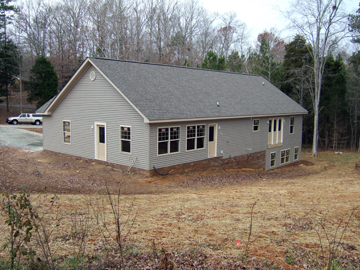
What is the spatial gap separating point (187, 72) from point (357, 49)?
26982 mm

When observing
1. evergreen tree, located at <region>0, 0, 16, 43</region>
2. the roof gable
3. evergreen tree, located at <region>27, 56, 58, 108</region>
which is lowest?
the roof gable

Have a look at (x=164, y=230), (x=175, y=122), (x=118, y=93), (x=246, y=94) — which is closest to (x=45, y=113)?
(x=118, y=93)

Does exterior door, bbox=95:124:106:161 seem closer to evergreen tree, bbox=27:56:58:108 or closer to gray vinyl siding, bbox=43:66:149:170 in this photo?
gray vinyl siding, bbox=43:66:149:170

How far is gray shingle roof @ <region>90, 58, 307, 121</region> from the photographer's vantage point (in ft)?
52.5

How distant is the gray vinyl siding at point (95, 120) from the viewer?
15484 millimetres

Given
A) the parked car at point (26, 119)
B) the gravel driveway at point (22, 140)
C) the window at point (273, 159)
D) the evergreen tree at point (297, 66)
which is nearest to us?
the gravel driveway at point (22, 140)

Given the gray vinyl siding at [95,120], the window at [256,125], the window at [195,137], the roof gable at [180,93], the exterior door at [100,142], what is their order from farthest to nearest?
the window at [256,125] < the exterior door at [100,142] < the window at [195,137] < the roof gable at [180,93] < the gray vinyl siding at [95,120]

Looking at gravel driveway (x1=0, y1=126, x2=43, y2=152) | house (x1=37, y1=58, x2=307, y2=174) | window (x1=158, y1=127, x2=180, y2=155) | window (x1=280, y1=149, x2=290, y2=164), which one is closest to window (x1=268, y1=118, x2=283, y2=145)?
house (x1=37, y1=58, x2=307, y2=174)

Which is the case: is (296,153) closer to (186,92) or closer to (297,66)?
(297,66)

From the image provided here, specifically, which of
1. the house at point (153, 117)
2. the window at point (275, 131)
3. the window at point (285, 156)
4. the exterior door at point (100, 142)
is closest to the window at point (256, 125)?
the house at point (153, 117)

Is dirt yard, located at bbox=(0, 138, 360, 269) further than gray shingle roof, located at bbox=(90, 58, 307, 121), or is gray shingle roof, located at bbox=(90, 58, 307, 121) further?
gray shingle roof, located at bbox=(90, 58, 307, 121)

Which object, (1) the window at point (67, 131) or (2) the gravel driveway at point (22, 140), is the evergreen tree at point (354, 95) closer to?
(1) the window at point (67, 131)

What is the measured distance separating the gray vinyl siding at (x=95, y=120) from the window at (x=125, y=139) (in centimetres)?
23

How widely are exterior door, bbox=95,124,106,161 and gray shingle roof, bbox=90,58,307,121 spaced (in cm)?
302
